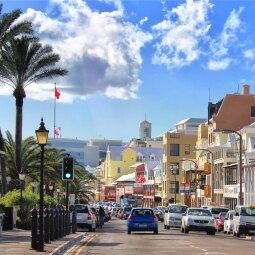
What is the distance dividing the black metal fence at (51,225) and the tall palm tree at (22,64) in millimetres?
15084

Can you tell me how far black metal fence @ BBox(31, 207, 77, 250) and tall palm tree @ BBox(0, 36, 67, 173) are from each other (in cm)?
1508

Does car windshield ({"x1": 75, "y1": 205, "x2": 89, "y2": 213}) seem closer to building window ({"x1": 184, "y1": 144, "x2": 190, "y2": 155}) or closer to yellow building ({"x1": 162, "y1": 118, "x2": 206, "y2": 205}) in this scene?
yellow building ({"x1": 162, "y1": 118, "x2": 206, "y2": 205})

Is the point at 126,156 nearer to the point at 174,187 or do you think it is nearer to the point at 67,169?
the point at 174,187

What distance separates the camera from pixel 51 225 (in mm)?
28156

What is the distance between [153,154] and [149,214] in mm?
137919

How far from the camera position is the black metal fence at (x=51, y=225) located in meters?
23.4

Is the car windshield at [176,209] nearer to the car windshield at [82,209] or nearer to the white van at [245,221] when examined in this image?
the car windshield at [82,209]

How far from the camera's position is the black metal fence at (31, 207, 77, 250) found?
76.9ft

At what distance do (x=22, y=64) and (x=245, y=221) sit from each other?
18.1 meters

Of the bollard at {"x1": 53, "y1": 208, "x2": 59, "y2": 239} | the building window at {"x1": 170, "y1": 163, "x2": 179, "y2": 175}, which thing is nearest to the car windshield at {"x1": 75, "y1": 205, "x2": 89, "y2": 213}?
the bollard at {"x1": 53, "y1": 208, "x2": 59, "y2": 239}

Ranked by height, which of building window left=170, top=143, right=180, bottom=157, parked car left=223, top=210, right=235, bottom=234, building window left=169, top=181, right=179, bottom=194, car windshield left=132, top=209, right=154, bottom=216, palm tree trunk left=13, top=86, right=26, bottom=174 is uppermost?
building window left=170, top=143, right=180, bottom=157

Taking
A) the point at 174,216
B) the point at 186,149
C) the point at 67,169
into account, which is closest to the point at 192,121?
the point at 186,149

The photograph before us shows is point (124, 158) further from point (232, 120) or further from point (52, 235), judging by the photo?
point (52, 235)

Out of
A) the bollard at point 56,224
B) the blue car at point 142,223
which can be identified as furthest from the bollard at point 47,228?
the blue car at point 142,223
